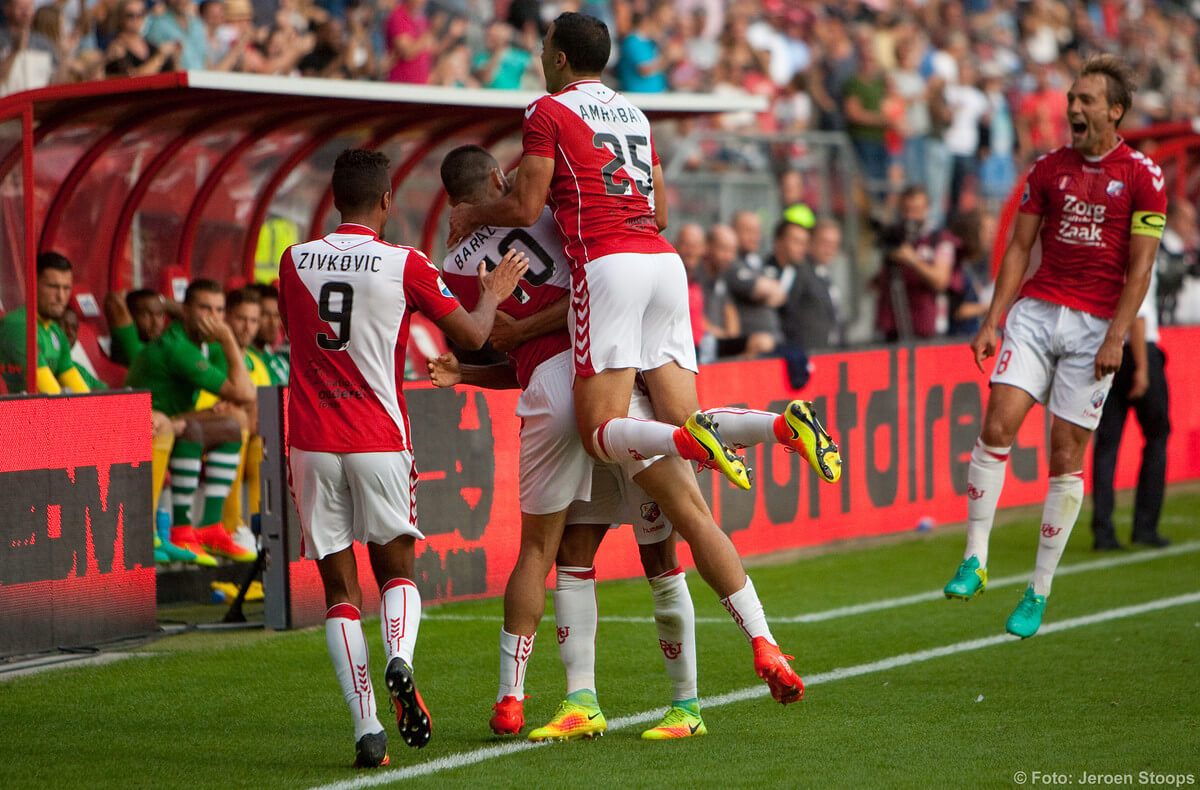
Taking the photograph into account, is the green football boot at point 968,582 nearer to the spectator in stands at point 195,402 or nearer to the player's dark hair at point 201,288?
the spectator in stands at point 195,402

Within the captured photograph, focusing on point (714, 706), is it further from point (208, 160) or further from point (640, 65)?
point (640, 65)

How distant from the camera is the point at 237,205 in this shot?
1119 cm

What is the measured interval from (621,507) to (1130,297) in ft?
9.03

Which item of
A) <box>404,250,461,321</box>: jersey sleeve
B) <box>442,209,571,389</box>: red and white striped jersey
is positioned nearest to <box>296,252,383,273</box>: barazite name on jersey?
<box>404,250,461,321</box>: jersey sleeve

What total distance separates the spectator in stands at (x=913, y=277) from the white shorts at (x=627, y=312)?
7.87 m

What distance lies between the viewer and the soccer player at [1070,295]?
23.8 ft

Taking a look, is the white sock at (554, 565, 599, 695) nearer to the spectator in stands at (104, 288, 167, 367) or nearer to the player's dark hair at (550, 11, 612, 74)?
the player's dark hair at (550, 11, 612, 74)

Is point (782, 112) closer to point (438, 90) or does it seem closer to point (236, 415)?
point (438, 90)

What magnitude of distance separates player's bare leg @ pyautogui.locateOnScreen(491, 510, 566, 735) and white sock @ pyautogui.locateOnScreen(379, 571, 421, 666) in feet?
1.27

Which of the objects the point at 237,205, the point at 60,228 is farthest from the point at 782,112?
the point at 60,228

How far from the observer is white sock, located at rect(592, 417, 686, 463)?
5238 mm

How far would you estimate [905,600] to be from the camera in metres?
8.95

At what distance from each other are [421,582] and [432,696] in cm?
217

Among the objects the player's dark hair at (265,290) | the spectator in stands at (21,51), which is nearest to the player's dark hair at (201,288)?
the player's dark hair at (265,290)
